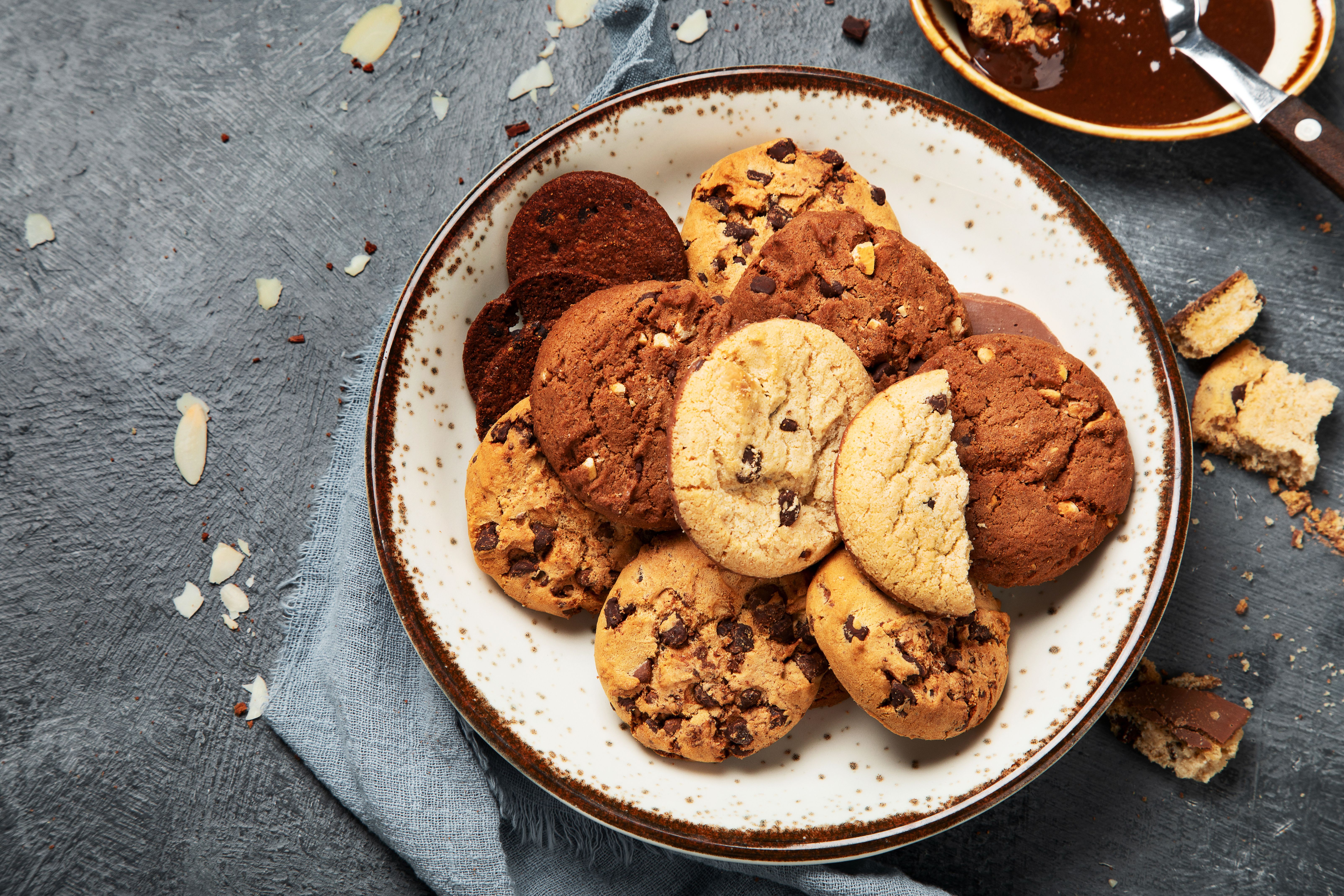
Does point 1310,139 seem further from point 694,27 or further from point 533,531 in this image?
point 533,531

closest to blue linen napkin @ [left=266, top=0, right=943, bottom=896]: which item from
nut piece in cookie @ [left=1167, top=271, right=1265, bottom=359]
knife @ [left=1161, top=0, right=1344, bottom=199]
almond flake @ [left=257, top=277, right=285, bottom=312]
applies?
almond flake @ [left=257, top=277, right=285, bottom=312]

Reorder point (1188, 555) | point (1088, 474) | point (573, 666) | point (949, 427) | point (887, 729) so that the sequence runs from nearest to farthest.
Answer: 1. point (949, 427)
2. point (1088, 474)
3. point (887, 729)
4. point (573, 666)
5. point (1188, 555)

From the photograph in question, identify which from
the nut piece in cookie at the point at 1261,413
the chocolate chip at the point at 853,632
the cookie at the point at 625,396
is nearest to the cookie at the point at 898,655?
the chocolate chip at the point at 853,632

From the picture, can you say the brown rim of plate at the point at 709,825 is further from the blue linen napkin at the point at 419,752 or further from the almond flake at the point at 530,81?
the almond flake at the point at 530,81

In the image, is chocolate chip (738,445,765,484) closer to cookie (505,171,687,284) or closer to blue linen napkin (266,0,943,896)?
cookie (505,171,687,284)

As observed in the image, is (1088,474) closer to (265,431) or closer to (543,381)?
(543,381)

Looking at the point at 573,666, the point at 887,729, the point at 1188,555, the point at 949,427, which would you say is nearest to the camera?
the point at 949,427

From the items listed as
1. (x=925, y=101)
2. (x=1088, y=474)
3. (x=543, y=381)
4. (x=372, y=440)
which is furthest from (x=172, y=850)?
(x=925, y=101)
